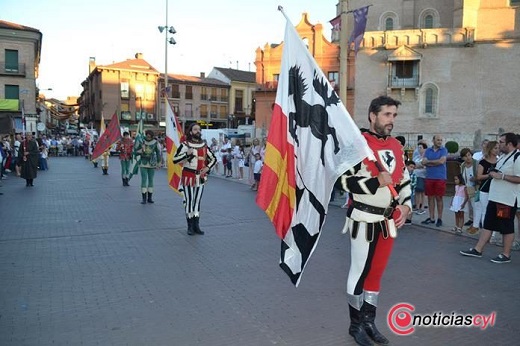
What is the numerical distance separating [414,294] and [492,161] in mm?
3805


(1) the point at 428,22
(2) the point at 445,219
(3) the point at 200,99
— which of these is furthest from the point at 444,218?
(3) the point at 200,99

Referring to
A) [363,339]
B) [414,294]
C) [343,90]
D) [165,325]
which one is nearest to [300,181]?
[363,339]

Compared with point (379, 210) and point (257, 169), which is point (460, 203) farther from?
point (257, 169)

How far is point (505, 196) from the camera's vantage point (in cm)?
693

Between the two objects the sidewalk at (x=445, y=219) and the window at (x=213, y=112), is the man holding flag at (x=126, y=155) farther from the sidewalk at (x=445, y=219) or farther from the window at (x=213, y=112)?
the window at (x=213, y=112)

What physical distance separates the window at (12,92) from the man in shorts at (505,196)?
51.4 metres

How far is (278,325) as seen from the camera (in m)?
4.59

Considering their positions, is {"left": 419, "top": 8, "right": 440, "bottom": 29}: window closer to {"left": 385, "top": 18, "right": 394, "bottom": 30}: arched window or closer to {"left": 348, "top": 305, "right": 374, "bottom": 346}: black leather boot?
{"left": 385, "top": 18, "right": 394, "bottom": 30}: arched window

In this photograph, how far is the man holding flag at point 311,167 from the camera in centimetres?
397

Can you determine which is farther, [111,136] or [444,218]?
[111,136]

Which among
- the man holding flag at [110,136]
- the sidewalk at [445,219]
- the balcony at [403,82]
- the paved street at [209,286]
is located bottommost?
the paved street at [209,286]

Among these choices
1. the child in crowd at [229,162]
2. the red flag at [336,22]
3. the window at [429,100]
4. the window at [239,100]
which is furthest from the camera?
the window at [239,100]

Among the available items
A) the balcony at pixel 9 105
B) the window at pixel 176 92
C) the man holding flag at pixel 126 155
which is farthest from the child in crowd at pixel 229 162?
the window at pixel 176 92

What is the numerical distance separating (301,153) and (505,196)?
174 inches
